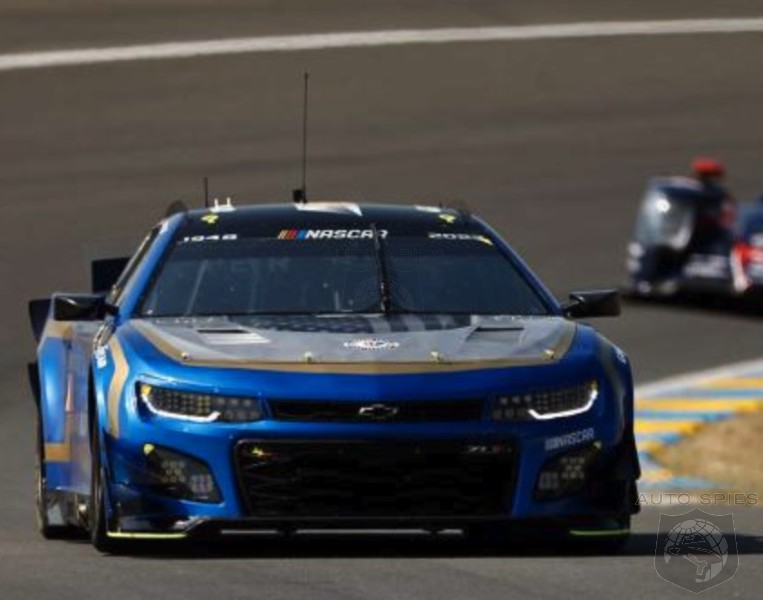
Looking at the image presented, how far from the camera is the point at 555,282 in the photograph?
21156 mm

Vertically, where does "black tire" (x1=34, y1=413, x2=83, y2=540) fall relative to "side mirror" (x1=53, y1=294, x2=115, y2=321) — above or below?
below

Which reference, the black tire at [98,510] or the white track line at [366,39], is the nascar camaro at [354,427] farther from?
the white track line at [366,39]

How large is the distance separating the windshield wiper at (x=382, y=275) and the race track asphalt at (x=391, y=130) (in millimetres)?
6576

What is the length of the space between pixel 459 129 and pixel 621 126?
67.7 inches

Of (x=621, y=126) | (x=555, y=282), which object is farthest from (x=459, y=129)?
(x=555, y=282)

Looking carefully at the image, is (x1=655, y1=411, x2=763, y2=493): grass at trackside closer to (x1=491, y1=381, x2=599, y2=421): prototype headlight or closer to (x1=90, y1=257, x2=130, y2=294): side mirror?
(x1=90, y1=257, x2=130, y2=294): side mirror

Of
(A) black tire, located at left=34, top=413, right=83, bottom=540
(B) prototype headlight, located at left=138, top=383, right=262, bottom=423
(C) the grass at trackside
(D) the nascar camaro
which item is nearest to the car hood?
(D) the nascar camaro

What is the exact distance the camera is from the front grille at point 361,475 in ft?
26.6

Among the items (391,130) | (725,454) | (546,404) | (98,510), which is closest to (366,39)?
(391,130)

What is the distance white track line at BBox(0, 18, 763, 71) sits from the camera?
27.3 metres

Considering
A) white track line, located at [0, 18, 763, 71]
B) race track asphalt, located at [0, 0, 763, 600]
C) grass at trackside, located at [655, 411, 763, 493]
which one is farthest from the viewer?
white track line, located at [0, 18, 763, 71]

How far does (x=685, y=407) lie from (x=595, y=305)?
25.3 ft

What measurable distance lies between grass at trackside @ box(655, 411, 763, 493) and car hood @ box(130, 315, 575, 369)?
565 centimetres

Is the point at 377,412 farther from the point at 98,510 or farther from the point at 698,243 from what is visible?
the point at 698,243
